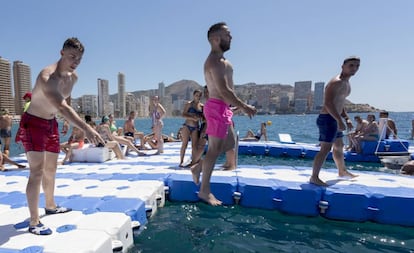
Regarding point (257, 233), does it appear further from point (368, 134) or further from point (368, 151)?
point (368, 134)

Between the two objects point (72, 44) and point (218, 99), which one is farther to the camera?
point (218, 99)

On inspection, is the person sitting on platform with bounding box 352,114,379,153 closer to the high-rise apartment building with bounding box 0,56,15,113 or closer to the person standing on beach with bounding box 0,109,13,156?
the person standing on beach with bounding box 0,109,13,156

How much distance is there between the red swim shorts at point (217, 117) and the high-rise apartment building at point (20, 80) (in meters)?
107

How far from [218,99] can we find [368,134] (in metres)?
8.33

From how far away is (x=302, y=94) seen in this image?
131 metres

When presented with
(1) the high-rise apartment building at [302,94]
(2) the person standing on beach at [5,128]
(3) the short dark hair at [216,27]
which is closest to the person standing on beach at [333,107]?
(3) the short dark hair at [216,27]

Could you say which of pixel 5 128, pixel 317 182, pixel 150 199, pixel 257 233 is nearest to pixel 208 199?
pixel 257 233

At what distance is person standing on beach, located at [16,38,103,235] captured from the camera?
2.21 metres

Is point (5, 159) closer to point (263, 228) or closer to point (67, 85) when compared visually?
point (67, 85)

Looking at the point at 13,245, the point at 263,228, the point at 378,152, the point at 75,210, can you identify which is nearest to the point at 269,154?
the point at 378,152

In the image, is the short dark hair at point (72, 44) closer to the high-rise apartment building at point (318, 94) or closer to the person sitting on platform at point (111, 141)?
the person sitting on platform at point (111, 141)

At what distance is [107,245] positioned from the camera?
214 centimetres

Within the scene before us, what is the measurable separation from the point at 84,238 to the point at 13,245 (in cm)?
59

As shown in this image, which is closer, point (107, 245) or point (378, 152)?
point (107, 245)
